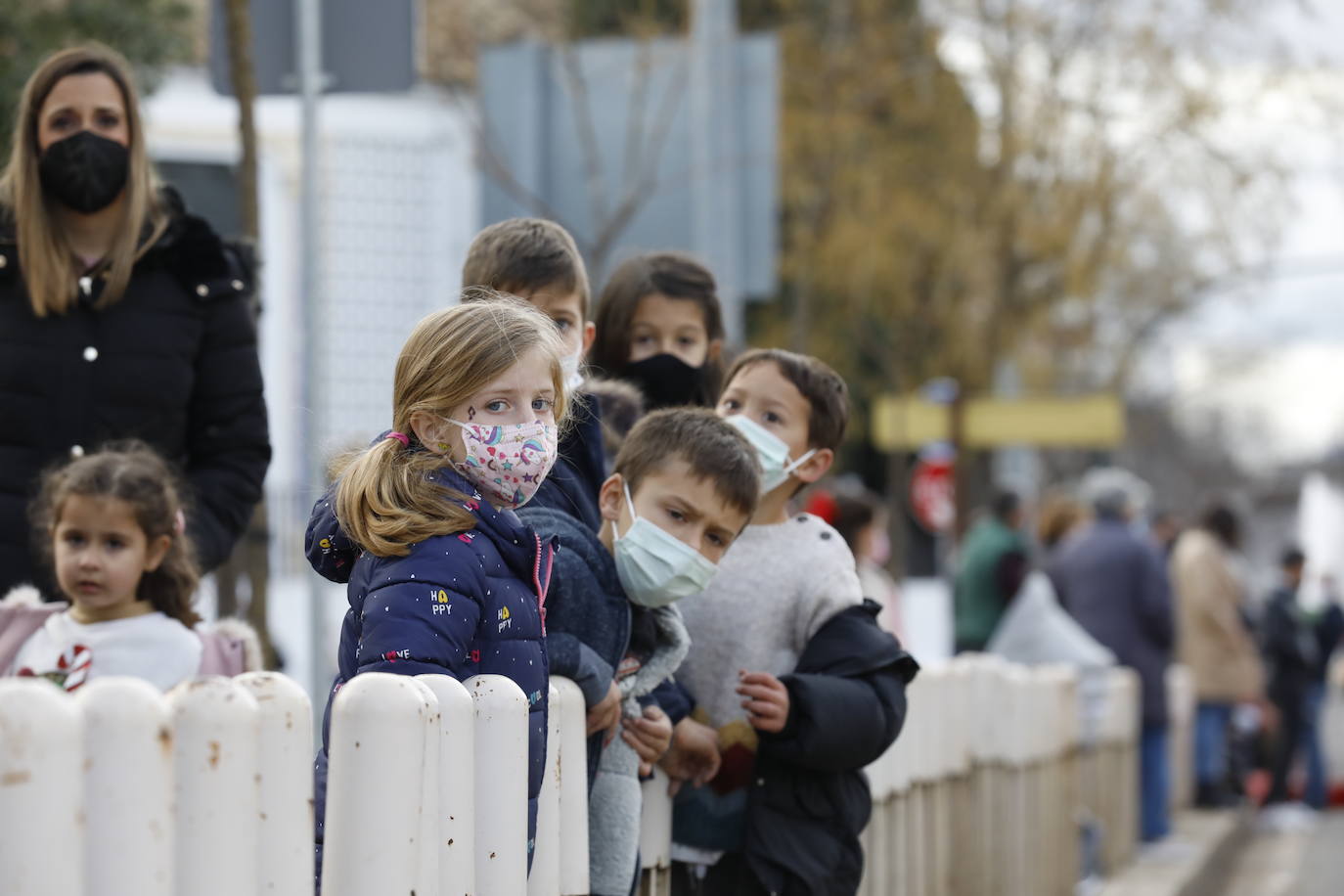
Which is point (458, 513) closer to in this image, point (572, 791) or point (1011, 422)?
point (572, 791)

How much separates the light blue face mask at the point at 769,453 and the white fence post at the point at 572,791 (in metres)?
0.95

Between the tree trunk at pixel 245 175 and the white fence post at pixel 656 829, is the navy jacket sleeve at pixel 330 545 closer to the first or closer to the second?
the white fence post at pixel 656 829

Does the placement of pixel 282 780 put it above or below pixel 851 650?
above

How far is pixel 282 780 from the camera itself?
2.28 meters

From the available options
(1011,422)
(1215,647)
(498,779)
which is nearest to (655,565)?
(498,779)

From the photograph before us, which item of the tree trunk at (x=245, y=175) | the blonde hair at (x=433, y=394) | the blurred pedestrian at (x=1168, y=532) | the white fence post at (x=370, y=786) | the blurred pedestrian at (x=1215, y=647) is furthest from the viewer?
the blurred pedestrian at (x=1168, y=532)

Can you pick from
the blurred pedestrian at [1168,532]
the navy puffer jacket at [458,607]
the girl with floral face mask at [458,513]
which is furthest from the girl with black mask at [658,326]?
the blurred pedestrian at [1168,532]

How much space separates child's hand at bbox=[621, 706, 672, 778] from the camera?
3514mm

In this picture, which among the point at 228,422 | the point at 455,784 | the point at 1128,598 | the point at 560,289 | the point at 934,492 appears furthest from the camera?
the point at 934,492

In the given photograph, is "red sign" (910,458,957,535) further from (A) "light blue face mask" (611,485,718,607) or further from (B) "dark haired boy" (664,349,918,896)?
(A) "light blue face mask" (611,485,718,607)

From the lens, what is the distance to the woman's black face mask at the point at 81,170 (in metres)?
4.16

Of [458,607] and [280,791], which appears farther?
[458,607]

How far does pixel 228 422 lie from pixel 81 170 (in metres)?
0.59

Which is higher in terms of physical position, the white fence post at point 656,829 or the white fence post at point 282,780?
the white fence post at point 282,780
